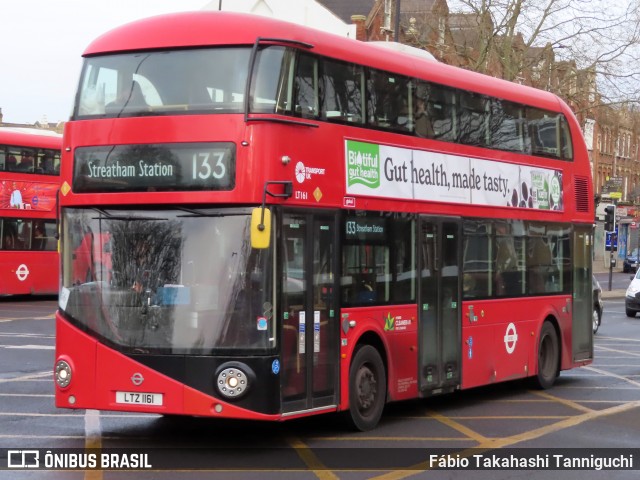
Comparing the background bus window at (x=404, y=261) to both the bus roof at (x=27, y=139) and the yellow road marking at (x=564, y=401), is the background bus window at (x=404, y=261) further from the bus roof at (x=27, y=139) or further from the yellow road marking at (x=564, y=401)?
the bus roof at (x=27, y=139)

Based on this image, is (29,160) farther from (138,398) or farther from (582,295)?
(138,398)

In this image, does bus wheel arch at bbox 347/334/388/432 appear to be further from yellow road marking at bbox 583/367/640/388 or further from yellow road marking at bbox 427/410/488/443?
→ yellow road marking at bbox 583/367/640/388

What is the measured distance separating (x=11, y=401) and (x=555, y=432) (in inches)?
260

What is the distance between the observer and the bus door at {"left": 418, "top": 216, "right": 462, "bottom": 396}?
14.3 m

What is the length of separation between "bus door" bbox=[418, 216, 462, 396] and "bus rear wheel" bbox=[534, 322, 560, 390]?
10.2 feet

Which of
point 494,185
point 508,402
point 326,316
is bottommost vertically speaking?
point 508,402

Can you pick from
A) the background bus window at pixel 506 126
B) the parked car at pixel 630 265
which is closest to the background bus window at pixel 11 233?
the background bus window at pixel 506 126

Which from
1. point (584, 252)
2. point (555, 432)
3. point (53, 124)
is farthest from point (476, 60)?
point (53, 124)

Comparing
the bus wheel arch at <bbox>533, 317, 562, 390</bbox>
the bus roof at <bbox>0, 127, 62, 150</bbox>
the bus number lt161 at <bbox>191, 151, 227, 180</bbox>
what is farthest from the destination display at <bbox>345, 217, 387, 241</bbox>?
the bus roof at <bbox>0, 127, 62, 150</bbox>

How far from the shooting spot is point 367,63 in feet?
43.4

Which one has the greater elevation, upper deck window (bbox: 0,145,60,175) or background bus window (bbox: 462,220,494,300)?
upper deck window (bbox: 0,145,60,175)

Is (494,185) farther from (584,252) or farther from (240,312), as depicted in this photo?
(240,312)

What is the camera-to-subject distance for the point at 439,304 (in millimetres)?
14633

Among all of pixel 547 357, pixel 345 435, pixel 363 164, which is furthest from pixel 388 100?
pixel 547 357
